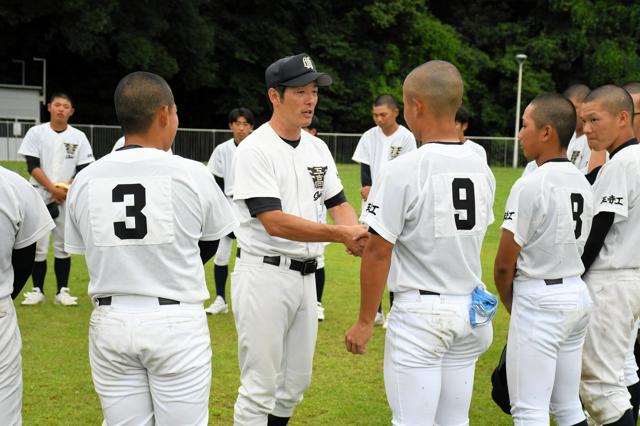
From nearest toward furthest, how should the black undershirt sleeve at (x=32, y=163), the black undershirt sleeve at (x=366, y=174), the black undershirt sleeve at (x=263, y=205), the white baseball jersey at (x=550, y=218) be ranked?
the white baseball jersey at (x=550, y=218)
the black undershirt sleeve at (x=263, y=205)
the black undershirt sleeve at (x=32, y=163)
the black undershirt sleeve at (x=366, y=174)

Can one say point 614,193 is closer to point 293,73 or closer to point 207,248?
point 293,73

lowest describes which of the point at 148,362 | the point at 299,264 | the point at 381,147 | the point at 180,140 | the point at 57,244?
the point at 57,244

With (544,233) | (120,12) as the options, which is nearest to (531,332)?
(544,233)

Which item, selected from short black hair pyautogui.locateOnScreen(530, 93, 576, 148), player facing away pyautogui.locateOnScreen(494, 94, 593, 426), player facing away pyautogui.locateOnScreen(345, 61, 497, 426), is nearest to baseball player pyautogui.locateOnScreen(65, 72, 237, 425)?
player facing away pyautogui.locateOnScreen(345, 61, 497, 426)

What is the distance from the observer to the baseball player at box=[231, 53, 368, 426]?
4.82m

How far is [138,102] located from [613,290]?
342 centimetres

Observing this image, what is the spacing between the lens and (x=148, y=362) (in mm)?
3732

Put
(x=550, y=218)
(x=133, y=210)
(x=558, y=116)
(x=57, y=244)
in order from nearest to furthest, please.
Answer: (x=133, y=210), (x=550, y=218), (x=558, y=116), (x=57, y=244)

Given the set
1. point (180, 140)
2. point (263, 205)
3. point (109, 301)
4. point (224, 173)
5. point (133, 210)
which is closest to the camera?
point (133, 210)

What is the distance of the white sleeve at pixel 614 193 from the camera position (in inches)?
194

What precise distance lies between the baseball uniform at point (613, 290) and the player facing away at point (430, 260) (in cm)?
130

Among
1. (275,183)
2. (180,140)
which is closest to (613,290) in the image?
(275,183)

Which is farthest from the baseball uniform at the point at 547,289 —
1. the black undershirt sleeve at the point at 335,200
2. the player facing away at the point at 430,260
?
the black undershirt sleeve at the point at 335,200

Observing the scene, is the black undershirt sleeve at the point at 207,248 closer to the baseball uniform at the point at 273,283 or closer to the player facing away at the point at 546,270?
the baseball uniform at the point at 273,283
